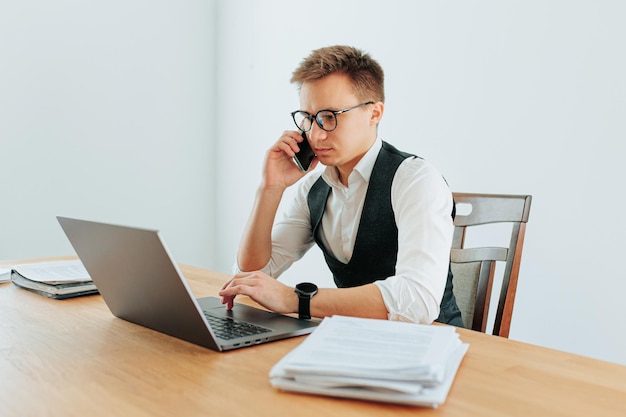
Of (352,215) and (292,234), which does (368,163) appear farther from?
(292,234)

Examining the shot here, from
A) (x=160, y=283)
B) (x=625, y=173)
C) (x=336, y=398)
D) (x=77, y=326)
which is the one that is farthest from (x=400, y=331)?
(x=625, y=173)

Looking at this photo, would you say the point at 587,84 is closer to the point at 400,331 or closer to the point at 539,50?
the point at 539,50

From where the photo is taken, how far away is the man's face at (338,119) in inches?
59.9

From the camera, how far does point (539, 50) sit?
2.27m

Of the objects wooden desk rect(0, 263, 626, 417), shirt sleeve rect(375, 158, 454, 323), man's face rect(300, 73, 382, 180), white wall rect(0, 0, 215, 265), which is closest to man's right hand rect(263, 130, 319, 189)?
man's face rect(300, 73, 382, 180)

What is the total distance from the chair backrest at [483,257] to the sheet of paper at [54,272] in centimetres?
94

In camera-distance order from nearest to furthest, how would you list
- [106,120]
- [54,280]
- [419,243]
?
1. [419,243]
2. [54,280]
3. [106,120]

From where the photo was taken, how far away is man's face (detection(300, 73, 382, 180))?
1.52 metres

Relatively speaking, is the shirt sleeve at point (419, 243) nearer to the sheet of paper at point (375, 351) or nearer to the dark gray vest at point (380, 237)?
the dark gray vest at point (380, 237)

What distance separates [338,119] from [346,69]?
0.14 m

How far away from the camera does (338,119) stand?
1521mm

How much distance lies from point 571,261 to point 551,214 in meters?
0.18

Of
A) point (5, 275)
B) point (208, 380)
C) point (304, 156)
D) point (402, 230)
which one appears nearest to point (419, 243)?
point (402, 230)

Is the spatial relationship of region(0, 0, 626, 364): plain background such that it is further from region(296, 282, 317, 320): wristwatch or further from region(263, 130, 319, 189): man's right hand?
region(296, 282, 317, 320): wristwatch
